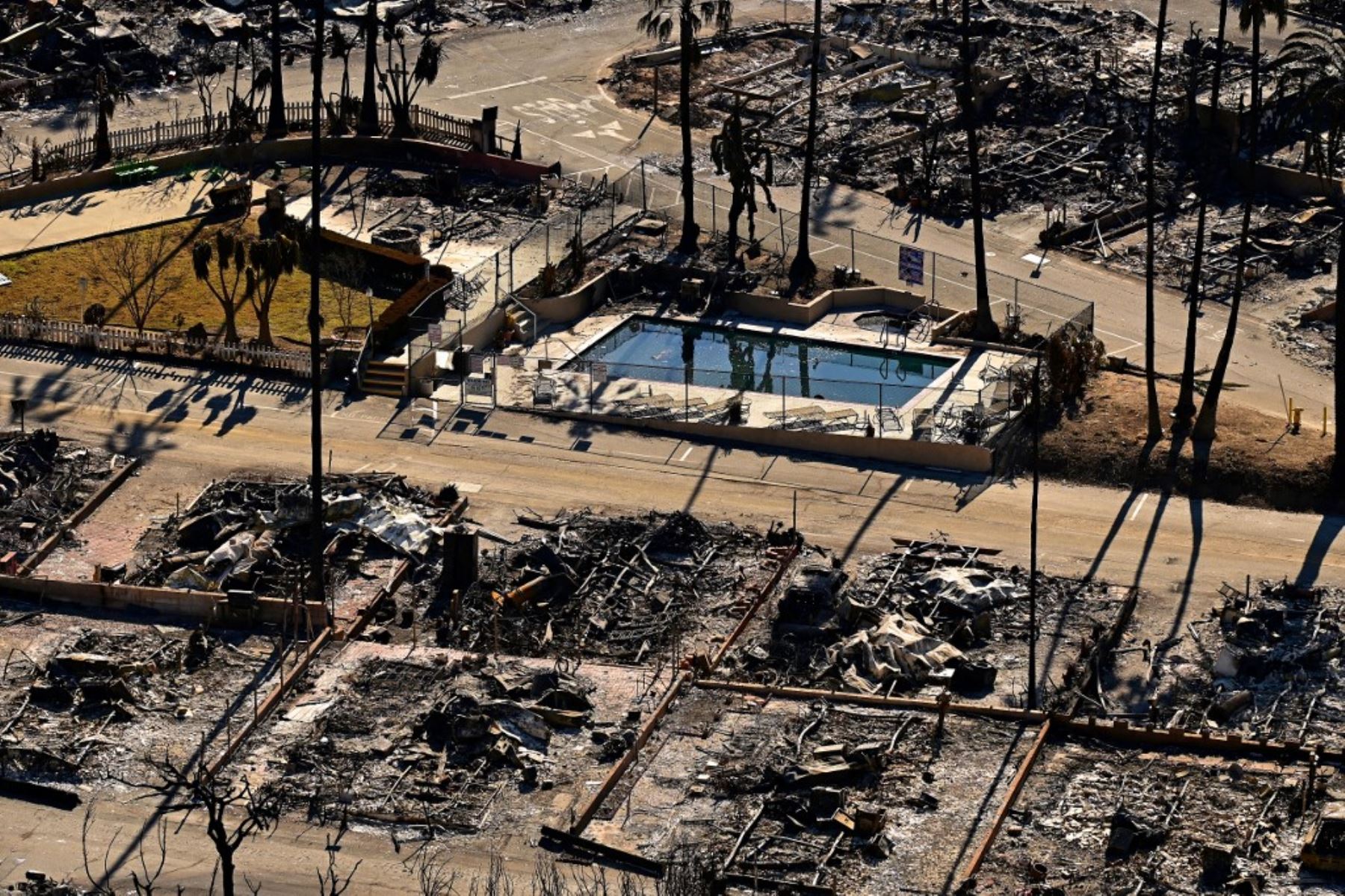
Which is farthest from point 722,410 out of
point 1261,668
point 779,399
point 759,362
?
point 1261,668

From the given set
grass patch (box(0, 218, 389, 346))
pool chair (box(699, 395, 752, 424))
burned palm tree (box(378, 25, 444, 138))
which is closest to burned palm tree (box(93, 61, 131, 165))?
grass patch (box(0, 218, 389, 346))

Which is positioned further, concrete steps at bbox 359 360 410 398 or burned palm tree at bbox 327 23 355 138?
burned palm tree at bbox 327 23 355 138

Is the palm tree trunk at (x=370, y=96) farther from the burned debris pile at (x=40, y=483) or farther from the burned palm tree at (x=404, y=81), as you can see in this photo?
the burned debris pile at (x=40, y=483)

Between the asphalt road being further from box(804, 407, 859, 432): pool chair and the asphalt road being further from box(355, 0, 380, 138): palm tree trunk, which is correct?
box(804, 407, 859, 432): pool chair

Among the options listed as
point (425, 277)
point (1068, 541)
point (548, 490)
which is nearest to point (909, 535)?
point (1068, 541)

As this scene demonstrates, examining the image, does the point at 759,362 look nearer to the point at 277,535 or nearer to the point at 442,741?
the point at 277,535

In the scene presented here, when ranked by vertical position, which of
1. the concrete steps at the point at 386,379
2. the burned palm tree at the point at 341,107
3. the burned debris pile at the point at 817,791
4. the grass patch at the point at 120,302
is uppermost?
the burned palm tree at the point at 341,107

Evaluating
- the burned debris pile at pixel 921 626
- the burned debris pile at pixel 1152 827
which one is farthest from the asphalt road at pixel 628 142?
the burned debris pile at pixel 1152 827

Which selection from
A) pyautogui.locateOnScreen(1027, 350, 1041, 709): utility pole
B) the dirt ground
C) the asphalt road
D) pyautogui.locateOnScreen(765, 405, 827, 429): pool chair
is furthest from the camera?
the asphalt road
